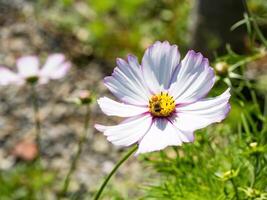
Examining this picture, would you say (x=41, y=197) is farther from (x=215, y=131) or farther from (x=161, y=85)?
(x=161, y=85)

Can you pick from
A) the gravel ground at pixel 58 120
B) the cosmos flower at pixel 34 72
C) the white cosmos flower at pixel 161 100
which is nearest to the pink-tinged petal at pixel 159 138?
the white cosmos flower at pixel 161 100

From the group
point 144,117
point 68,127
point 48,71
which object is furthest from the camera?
point 68,127

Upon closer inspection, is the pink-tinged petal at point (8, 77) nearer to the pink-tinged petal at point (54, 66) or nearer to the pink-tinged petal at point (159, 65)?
the pink-tinged petal at point (54, 66)

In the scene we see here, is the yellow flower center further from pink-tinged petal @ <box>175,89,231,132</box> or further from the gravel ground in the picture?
the gravel ground

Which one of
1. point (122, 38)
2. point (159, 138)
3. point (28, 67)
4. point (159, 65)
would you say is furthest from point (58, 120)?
point (159, 138)

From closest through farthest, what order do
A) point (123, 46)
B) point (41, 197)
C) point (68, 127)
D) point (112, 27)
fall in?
point (41, 197) < point (68, 127) < point (123, 46) < point (112, 27)

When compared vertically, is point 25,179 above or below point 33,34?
below

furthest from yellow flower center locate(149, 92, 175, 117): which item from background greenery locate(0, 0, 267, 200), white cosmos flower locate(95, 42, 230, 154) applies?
background greenery locate(0, 0, 267, 200)

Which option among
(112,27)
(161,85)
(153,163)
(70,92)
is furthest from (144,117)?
(112,27)
